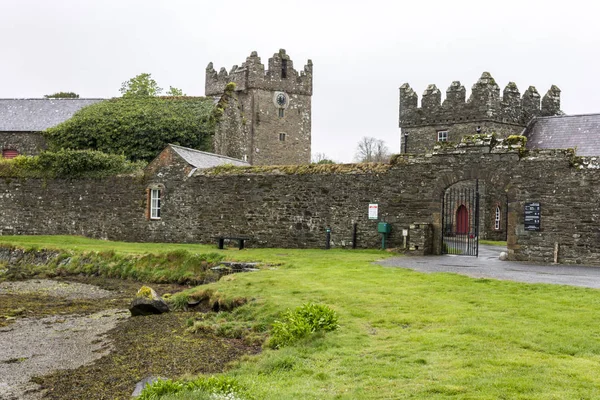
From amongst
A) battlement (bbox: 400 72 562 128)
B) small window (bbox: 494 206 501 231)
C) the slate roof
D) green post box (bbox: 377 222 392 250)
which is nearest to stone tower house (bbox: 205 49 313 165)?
battlement (bbox: 400 72 562 128)

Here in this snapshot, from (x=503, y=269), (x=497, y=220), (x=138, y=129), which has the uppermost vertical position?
(x=138, y=129)

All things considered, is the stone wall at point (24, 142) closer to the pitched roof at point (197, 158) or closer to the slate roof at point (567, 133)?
the pitched roof at point (197, 158)

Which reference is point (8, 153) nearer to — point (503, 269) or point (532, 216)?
point (532, 216)

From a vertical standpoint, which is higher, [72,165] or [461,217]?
[72,165]

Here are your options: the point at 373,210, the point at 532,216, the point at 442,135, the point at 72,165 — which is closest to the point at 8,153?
the point at 72,165

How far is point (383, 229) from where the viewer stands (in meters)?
20.9

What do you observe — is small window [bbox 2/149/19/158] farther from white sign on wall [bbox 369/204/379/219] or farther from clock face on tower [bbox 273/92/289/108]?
white sign on wall [bbox 369/204/379/219]

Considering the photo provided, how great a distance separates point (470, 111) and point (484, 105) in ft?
2.98

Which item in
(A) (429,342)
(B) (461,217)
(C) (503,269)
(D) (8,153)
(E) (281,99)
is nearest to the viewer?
(A) (429,342)

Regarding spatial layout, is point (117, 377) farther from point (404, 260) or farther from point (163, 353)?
point (404, 260)

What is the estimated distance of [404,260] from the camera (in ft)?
59.4

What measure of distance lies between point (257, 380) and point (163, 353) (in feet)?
9.85

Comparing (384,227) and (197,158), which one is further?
(197,158)

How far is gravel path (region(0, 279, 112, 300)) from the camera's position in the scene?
54.5 ft
